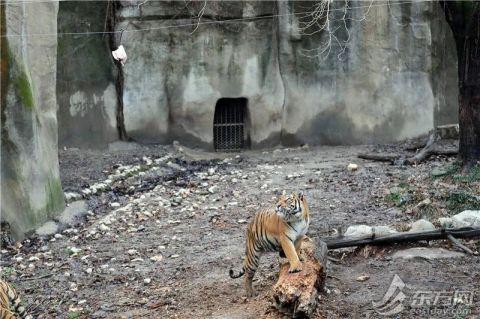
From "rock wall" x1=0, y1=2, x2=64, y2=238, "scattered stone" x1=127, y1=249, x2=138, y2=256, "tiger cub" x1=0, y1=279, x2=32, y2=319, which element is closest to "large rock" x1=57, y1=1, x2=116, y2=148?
"rock wall" x1=0, y1=2, x2=64, y2=238

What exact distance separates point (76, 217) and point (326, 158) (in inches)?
185

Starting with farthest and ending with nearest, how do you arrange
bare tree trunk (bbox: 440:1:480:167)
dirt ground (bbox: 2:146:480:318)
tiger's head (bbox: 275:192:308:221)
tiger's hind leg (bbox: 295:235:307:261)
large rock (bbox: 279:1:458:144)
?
large rock (bbox: 279:1:458:144) → bare tree trunk (bbox: 440:1:480:167) → dirt ground (bbox: 2:146:480:318) → tiger's hind leg (bbox: 295:235:307:261) → tiger's head (bbox: 275:192:308:221)

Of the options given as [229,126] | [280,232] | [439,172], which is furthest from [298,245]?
[229,126]

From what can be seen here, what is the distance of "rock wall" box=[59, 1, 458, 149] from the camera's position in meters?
13.8

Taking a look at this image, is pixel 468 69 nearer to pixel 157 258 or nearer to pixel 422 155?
pixel 422 155

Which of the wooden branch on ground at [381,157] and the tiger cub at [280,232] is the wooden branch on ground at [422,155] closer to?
the wooden branch on ground at [381,157]

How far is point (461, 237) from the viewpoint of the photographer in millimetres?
6652

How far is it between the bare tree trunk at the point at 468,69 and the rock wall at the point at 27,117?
511 centimetres

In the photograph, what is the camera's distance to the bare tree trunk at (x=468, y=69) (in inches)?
376

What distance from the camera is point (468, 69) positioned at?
9656 mm

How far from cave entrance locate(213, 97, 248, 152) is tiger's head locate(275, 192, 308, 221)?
8942 mm

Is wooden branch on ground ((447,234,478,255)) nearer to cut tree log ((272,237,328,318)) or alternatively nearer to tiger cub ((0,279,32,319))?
cut tree log ((272,237,328,318))

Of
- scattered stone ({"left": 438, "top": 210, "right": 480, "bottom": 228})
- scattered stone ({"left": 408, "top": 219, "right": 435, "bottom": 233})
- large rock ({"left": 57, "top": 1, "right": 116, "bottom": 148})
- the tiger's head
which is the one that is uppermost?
large rock ({"left": 57, "top": 1, "right": 116, "bottom": 148})

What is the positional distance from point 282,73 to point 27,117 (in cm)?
641
